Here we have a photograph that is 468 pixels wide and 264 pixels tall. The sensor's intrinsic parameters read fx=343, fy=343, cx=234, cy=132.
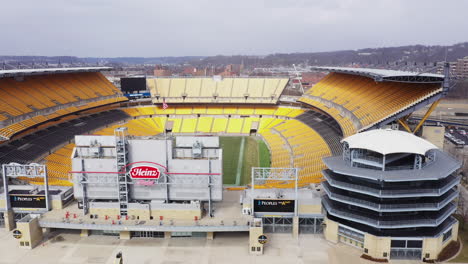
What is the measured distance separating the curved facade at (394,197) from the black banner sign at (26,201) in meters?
29.2

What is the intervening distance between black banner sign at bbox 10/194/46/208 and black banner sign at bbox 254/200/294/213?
2210cm

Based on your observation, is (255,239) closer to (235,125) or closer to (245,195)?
(245,195)

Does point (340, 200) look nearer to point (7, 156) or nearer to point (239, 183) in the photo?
point (239, 183)

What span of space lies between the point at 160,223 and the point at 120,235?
181 inches

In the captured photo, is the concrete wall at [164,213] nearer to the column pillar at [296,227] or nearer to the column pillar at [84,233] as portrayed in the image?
the column pillar at [84,233]

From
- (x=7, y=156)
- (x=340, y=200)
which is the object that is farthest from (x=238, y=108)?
(x=340, y=200)

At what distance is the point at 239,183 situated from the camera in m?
50.1

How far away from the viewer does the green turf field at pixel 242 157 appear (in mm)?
53059

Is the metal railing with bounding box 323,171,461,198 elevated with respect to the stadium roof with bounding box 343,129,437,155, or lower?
lower

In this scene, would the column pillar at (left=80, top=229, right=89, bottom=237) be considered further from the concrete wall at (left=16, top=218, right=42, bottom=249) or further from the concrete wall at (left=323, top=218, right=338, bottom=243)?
the concrete wall at (left=323, top=218, right=338, bottom=243)

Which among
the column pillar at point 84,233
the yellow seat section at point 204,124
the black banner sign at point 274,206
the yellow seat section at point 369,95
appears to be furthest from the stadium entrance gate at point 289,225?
the yellow seat section at point 204,124

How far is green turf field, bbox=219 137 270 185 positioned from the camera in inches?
2089

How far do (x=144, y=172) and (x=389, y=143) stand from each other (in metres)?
23.5

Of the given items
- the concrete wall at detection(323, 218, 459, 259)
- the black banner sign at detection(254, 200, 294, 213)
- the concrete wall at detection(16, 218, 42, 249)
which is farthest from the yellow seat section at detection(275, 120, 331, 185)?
the concrete wall at detection(16, 218, 42, 249)
